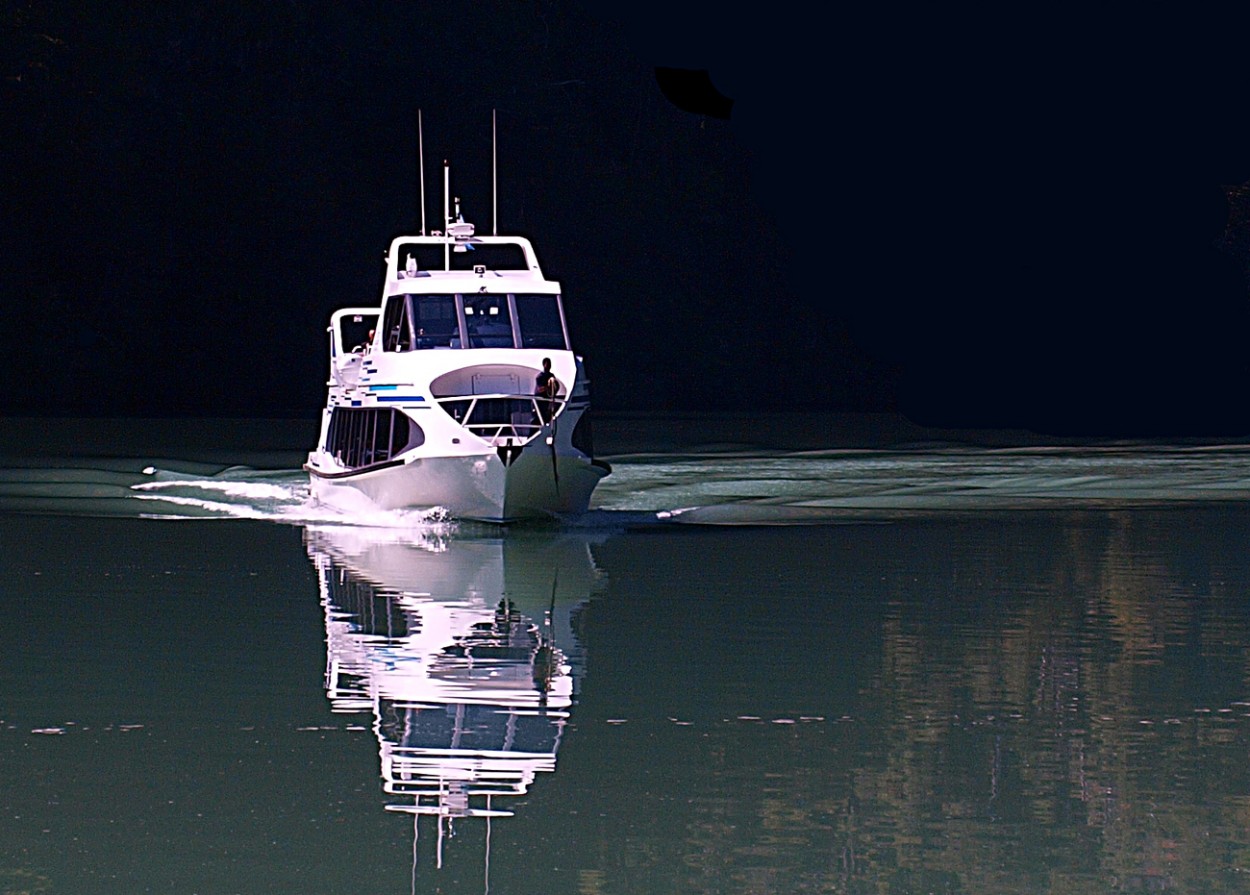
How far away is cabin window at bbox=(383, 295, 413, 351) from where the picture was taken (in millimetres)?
32688

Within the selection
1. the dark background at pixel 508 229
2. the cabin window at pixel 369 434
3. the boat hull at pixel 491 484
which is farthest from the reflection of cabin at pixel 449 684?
the dark background at pixel 508 229

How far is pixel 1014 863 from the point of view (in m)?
11.2

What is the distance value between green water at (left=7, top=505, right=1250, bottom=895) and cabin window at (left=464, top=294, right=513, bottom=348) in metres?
7.30

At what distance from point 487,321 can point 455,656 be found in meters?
15.4

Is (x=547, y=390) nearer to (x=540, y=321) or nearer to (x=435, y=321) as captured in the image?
(x=540, y=321)

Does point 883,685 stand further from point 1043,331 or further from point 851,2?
point 1043,331

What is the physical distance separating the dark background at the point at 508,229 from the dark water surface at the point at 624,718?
43352 millimetres

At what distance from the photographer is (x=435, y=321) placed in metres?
32.7

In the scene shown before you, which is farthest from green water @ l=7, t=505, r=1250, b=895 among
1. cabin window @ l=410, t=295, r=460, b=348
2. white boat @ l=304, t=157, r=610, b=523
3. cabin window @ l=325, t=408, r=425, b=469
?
cabin window @ l=410, t=295, r=460, b=348

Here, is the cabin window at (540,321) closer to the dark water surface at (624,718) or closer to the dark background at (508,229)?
the dark water surface at (624,718)

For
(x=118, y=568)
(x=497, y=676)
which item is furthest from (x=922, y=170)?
(x=497, y=676)

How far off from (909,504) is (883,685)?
20533 mm

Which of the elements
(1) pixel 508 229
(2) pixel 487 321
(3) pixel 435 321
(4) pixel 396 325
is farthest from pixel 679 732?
(1) pixel 508 229

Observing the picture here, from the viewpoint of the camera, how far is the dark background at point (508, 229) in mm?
71750
